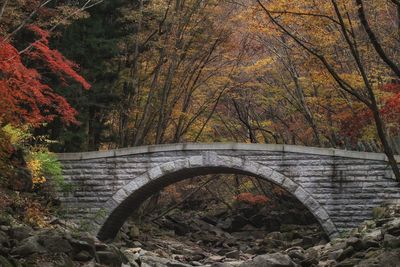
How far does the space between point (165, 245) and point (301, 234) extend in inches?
195

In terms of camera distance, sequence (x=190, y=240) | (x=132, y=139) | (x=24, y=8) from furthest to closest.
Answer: (x=190, y=240)
(x=132, y=139)
(x=24, y=8)

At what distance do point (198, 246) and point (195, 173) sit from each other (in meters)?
5.87

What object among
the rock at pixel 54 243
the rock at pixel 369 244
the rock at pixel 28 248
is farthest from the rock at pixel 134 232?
the rock at pixel 28 248

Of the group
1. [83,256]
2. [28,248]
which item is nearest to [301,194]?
[83,256]

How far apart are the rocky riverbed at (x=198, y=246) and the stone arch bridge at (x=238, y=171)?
2.26 feet

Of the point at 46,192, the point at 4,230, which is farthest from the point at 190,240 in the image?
the point at 4,230

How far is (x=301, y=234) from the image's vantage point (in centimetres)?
2159

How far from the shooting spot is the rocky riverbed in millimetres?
9148

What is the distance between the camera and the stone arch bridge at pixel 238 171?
1495cm

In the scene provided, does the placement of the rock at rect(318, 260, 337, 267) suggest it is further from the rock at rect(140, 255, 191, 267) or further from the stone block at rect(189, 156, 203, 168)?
the stone block at rect(189, 156, 203, 168)

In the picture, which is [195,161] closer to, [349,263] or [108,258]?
[108,258]

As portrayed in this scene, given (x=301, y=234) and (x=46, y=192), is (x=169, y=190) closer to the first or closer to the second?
(x=301, y=234)

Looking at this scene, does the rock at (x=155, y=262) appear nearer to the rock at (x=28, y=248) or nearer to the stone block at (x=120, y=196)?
the stone block at (x=120, y=196)

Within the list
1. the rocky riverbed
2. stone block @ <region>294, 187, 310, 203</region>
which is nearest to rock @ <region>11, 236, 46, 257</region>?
the rocky riverbed
